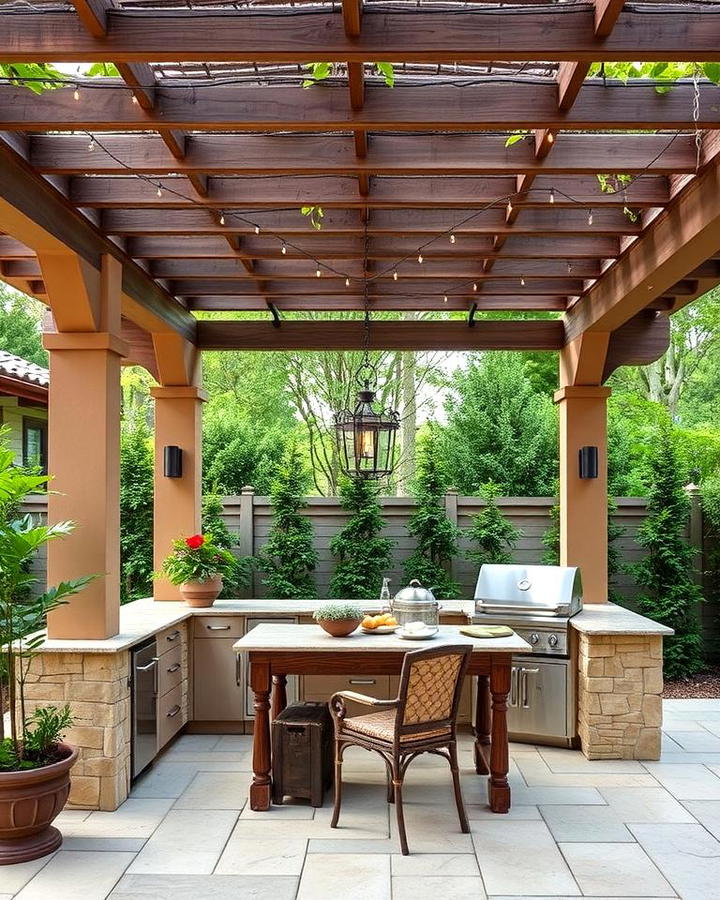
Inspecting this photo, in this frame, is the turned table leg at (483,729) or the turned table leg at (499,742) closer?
the turned table leg at (499,742)

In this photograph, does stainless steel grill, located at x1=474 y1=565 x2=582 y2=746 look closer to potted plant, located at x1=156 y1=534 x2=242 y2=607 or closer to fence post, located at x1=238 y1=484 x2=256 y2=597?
potted plant, located at x1=156 y1=534 x2=242 y2=607

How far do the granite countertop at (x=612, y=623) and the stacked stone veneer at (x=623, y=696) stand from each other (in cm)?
6

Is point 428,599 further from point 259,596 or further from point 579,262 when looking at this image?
point 259,596

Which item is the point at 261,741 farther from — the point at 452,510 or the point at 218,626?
the point at 452,510

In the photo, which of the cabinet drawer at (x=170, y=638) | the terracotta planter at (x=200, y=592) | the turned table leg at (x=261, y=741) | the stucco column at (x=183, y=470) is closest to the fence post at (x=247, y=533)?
the stucco column at (x=183, y=470)

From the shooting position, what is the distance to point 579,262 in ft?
18.9

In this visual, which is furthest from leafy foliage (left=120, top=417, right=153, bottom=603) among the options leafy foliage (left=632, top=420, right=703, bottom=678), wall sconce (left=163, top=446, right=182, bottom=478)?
leafy foliage (left=632, top=420, right=703, bottom=678)

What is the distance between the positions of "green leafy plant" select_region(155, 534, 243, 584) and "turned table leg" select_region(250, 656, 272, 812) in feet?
5.85

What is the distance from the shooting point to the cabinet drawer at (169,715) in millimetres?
5480

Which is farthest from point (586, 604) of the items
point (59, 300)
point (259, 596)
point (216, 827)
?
point (59, 300)

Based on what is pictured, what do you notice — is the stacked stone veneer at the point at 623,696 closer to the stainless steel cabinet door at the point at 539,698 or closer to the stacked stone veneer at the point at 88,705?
the stainless steel cabinet door at the point at 539,698

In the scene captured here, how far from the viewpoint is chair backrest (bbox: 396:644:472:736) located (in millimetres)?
4160

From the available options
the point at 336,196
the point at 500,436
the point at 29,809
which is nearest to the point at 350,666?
the point at 29,809

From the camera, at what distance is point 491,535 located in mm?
7648
